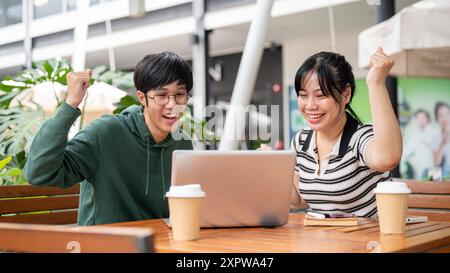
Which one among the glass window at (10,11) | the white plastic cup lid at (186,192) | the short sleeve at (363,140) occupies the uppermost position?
the glass window at (10,11)

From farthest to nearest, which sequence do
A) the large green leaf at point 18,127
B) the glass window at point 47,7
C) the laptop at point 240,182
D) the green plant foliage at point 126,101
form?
the glass window at point 47,7 → the green plant foliage at point 126,101 → the large green leaf at point 18,127 → the laptop at point 240,182

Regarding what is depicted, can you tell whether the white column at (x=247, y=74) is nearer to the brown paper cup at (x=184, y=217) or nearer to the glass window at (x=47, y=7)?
the brown paper cup at (x=184, y=217)

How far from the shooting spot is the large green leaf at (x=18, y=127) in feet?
12.3

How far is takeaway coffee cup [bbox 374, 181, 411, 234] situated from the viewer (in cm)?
145

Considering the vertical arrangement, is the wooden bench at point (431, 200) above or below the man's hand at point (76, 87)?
below

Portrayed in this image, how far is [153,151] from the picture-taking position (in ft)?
6.64

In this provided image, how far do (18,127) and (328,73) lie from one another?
8.13 ft

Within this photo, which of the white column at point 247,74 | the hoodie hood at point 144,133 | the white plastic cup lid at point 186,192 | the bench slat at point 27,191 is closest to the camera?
the white plastic cup lid at point 186,192

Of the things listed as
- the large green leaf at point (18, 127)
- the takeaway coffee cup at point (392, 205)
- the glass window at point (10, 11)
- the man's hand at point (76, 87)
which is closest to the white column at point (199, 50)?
the glass window at point (10, 11)

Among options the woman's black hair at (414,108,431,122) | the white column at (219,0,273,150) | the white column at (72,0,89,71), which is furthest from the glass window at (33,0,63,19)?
the white column at (219,0,273,150)

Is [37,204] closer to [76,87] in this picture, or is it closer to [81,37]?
[76,87]

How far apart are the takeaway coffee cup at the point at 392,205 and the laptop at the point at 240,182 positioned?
0.79 feet

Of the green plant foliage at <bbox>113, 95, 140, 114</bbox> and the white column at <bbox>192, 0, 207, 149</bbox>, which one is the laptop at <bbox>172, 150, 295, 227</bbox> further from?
the white column at <bbox>192, 0, 207, 149</bbox>
